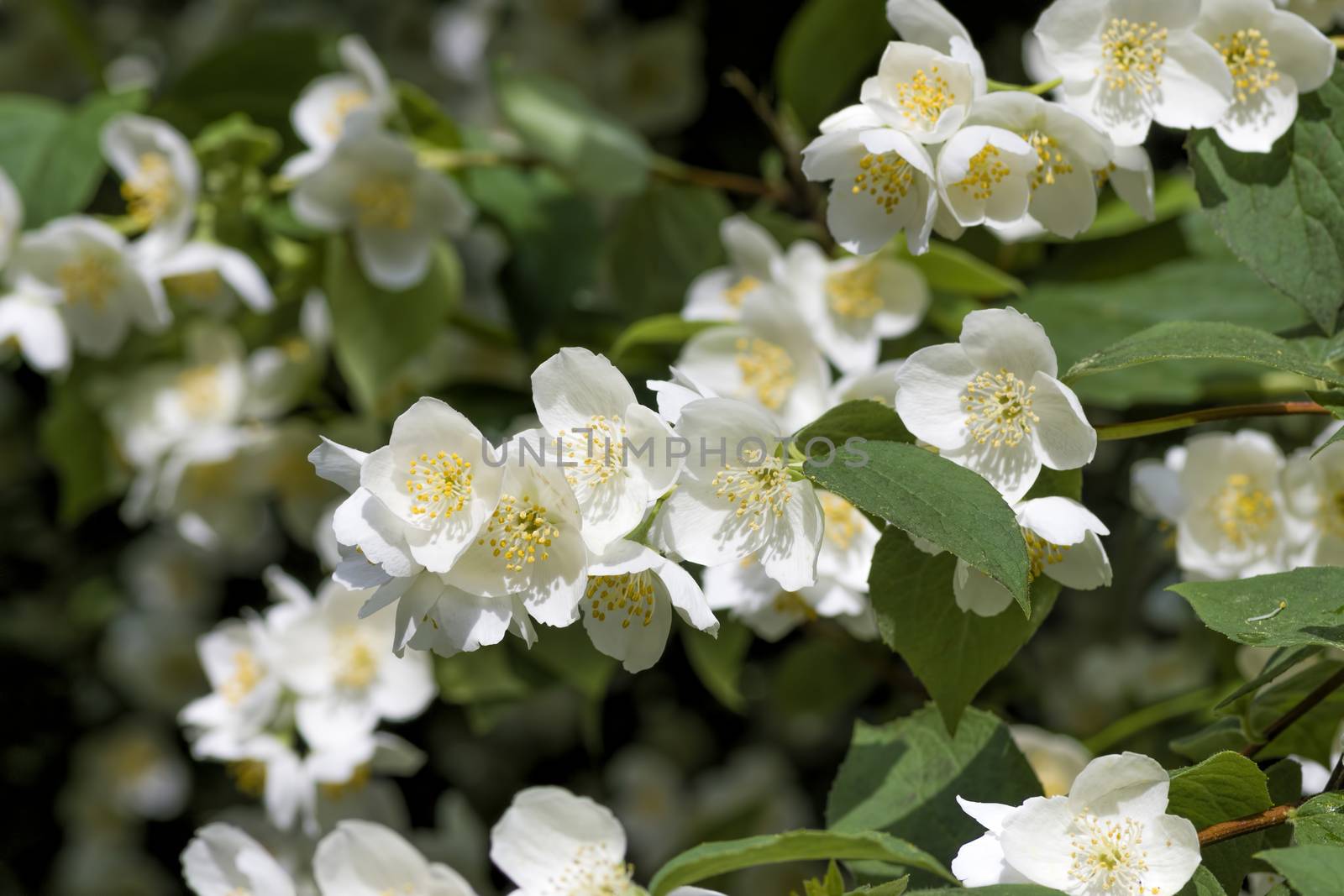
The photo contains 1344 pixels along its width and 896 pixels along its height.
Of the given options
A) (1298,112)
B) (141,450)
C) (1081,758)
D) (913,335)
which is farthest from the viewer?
(141,450)

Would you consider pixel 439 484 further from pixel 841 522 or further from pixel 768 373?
pixel 768 373

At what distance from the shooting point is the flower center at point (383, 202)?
1.42 meters

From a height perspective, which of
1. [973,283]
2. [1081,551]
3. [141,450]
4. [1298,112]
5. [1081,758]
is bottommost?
[141,450]

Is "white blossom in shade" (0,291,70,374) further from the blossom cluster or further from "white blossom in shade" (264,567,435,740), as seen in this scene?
the blossom cluster

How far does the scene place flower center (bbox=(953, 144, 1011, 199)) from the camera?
0.87 m

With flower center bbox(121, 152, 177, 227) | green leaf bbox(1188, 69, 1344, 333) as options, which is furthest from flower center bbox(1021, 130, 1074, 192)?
flower center bbox(121, 152, 177, 227)

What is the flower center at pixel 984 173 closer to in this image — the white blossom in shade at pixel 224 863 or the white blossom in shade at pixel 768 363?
the white blossom in shade at pixel 768 363

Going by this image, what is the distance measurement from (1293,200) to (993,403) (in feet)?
1.09

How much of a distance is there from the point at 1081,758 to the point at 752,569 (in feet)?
1.27

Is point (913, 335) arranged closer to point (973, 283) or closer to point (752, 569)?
point (973, 283)

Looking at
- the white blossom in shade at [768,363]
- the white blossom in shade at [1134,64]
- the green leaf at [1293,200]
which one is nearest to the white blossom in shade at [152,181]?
the white blossom in shade at [768,363]

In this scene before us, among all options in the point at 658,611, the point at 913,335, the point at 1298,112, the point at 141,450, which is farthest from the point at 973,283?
the point at 141,450

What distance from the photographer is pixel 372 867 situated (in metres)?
0.98

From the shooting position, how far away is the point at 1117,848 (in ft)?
2.47
